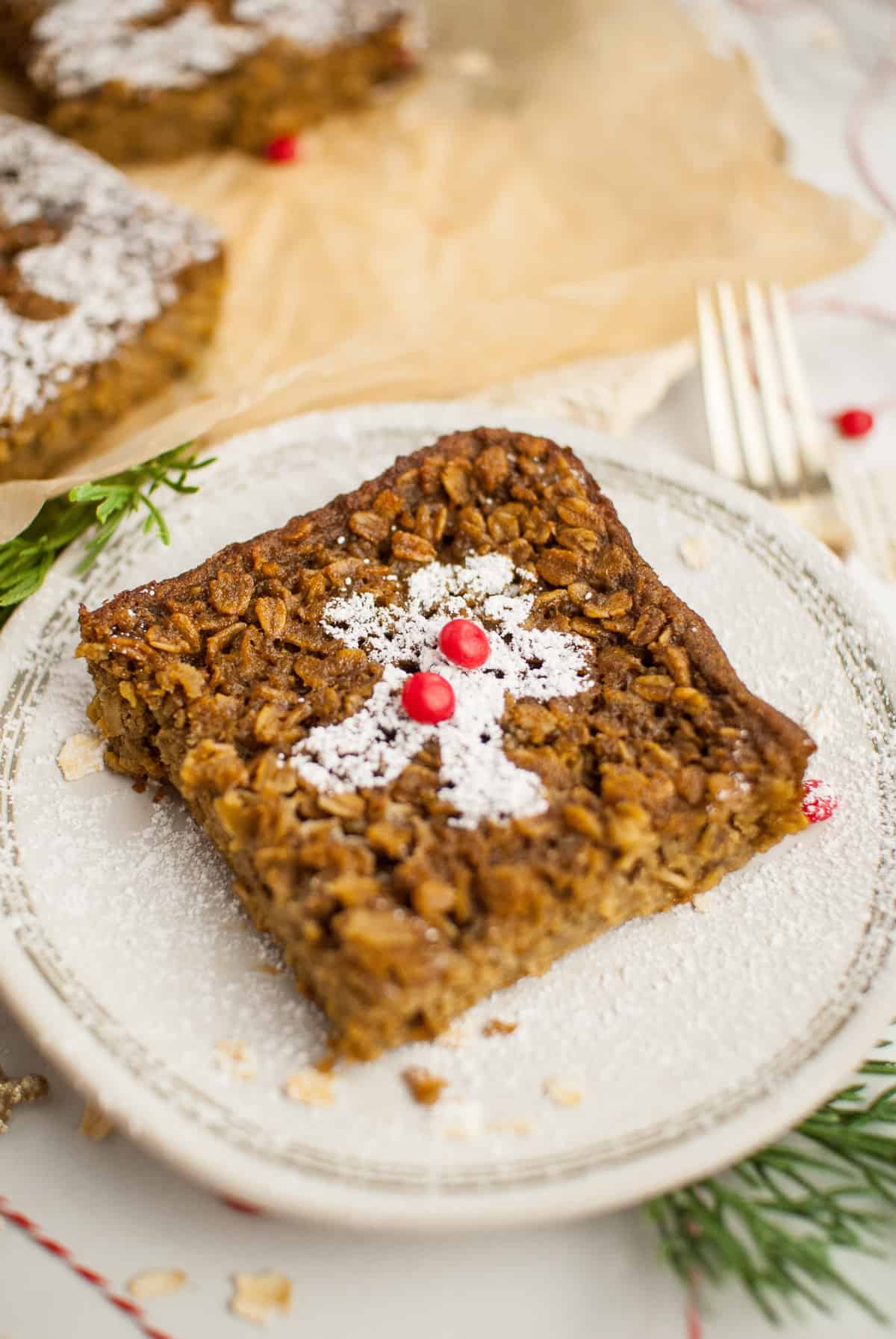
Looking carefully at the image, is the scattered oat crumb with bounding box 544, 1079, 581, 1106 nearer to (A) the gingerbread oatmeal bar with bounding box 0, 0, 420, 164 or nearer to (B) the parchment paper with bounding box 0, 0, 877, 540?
(B) the parchment paper with bounding box 0, 0, 877, 540

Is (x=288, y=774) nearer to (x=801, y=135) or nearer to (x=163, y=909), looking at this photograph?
(x=163, y=909)

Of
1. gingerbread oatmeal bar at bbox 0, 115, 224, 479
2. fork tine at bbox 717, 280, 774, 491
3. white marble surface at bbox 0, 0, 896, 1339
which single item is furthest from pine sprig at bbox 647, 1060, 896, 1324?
gingerbread oatmeal bar at bbox 0, 115, 224, 479

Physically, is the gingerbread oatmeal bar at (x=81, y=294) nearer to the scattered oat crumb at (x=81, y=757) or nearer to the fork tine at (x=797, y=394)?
the scattered oat crumb at (x=81, y=757)

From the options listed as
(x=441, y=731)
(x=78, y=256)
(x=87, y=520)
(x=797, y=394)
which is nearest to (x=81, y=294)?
(x=78, y=256)

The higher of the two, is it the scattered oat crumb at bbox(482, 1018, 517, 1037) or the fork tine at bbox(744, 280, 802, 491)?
the fork tine at bbox(744, 280, 802, 491)

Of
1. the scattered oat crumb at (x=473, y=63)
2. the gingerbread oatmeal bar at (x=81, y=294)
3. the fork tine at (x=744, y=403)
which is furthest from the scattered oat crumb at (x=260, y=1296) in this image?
the scattered oat crumb at (x=473, y=63)

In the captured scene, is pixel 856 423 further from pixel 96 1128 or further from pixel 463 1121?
pixel 96 1128
